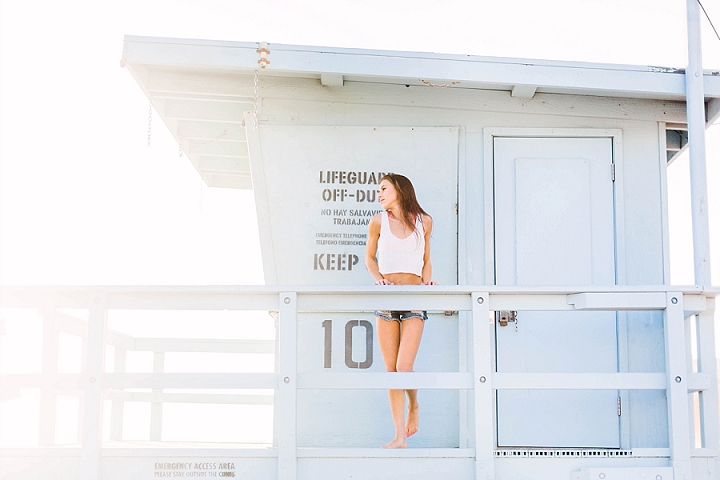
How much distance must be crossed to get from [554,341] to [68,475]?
3.91 metres

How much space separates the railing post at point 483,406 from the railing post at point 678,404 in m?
1.04

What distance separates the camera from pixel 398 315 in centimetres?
621

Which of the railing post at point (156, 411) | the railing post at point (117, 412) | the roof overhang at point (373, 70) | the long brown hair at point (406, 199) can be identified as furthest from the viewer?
the railing post at point (156, 411)

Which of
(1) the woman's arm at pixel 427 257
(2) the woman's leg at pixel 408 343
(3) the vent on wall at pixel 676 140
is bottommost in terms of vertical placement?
(2) the woman's leg at pixel 408 343

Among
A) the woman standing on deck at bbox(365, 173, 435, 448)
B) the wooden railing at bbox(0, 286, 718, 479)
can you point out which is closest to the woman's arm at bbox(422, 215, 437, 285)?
the woman standing on deck at bbox(365, 173, 435, 448)

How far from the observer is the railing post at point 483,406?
550 cm

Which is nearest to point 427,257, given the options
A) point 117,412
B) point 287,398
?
point 287,398

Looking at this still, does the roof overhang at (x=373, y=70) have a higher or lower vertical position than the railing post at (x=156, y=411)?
higher

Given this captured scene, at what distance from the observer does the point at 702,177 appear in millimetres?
6984

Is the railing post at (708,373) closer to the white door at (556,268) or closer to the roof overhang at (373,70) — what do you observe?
the white door at (556,268)

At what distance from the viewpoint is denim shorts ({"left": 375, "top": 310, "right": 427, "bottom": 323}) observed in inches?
241

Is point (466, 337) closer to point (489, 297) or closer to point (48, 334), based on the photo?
point (489, 297)

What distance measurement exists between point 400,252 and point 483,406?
4.41 ft

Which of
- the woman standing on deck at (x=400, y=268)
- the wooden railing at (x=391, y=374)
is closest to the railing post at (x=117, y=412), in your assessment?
the wooden railing at (x=391, y=374)
